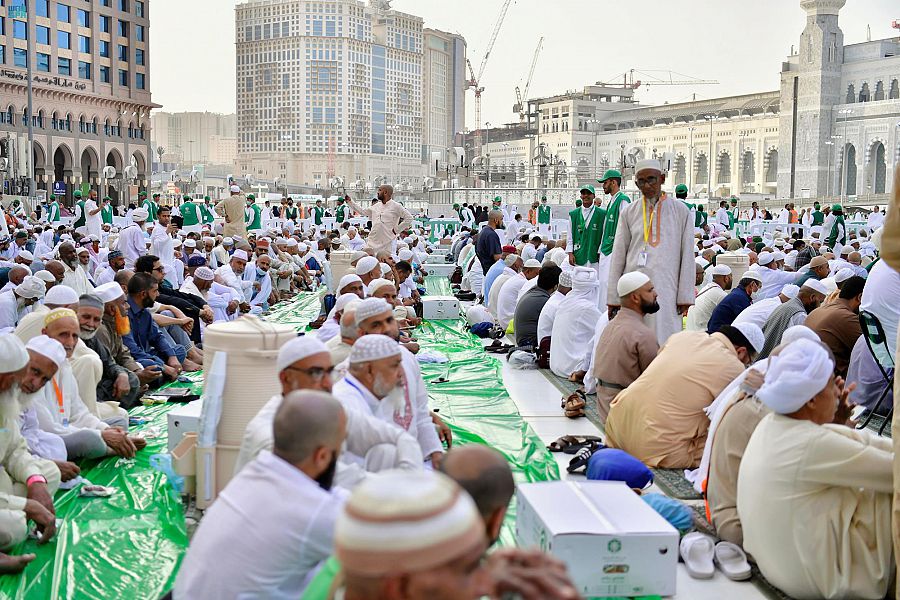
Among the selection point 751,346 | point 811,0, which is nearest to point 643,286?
point 751,346

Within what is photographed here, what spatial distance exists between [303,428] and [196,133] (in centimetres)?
13181

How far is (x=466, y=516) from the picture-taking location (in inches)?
48.1

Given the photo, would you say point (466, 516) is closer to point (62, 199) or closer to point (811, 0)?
point (62, 199)

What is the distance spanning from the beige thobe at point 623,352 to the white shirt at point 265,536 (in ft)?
9.36

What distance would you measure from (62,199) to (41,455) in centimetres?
3445

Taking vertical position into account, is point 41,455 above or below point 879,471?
below

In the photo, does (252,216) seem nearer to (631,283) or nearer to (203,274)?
(203,274)

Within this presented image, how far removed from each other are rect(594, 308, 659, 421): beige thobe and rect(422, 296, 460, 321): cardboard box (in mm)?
4568

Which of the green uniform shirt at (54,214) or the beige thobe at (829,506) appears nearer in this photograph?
the beige thobe at (829,506)

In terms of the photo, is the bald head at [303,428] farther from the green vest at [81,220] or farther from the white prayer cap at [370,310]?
the green vest at [81,220]

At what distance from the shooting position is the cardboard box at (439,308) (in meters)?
9.32

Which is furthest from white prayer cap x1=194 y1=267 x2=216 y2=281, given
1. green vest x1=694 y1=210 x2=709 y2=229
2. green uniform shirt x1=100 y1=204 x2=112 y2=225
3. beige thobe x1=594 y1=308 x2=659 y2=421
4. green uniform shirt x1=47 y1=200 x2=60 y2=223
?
green uniform shirt x1=47 y1=200 x2=60 y2=223

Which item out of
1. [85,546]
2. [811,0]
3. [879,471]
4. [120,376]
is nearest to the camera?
[879,471]

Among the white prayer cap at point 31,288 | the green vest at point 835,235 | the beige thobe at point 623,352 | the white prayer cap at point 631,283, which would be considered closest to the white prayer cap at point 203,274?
the white prayer cap at point 31,288
